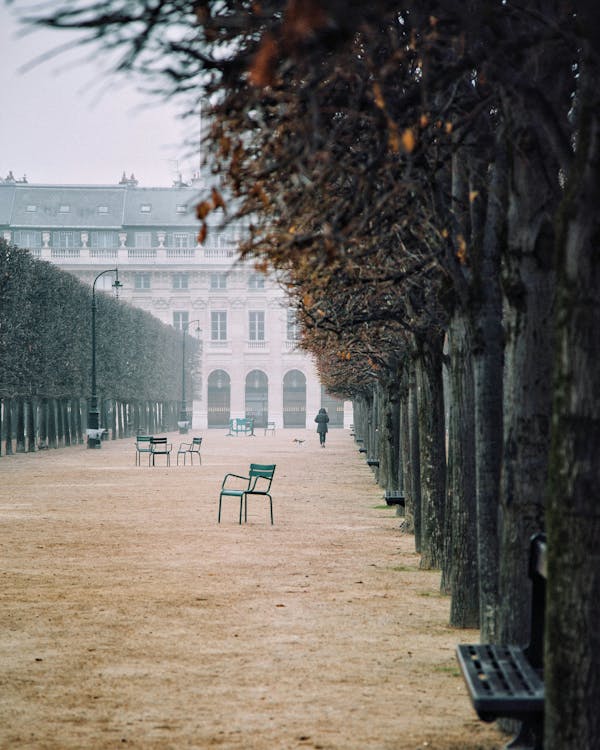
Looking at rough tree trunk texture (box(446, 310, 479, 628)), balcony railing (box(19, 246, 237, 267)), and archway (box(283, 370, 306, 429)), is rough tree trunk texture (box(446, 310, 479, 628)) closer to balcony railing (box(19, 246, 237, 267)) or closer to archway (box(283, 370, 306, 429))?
archway (box(283, 370, 306, 429))

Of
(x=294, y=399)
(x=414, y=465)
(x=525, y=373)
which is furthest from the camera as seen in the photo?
(x=294, y=399)

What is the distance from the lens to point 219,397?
104m

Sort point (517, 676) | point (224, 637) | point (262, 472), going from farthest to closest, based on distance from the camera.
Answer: point (262, 472)
point (224, 637)
point (517, 676)

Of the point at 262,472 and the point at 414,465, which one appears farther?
the point at 262,472

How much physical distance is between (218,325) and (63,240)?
Result: 582 inches

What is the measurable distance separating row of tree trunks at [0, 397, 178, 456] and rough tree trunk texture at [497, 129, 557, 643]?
35639 millimetres

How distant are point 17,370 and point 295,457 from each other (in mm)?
9917

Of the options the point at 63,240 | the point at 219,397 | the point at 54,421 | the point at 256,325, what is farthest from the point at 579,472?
the point at 63,240

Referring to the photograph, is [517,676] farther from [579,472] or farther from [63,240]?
[63,240]

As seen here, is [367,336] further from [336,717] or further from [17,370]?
[17,370]

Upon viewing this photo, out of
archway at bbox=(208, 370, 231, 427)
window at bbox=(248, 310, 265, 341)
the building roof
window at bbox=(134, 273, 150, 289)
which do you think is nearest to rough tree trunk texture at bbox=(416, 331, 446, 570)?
archway at bbox=(208, 370, 231, 427)

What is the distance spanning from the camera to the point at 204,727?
666 centimetres

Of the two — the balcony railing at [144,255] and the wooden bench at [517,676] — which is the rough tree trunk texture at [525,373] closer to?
the wooden bench at [517,676]

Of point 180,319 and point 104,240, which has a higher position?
point 104,240
